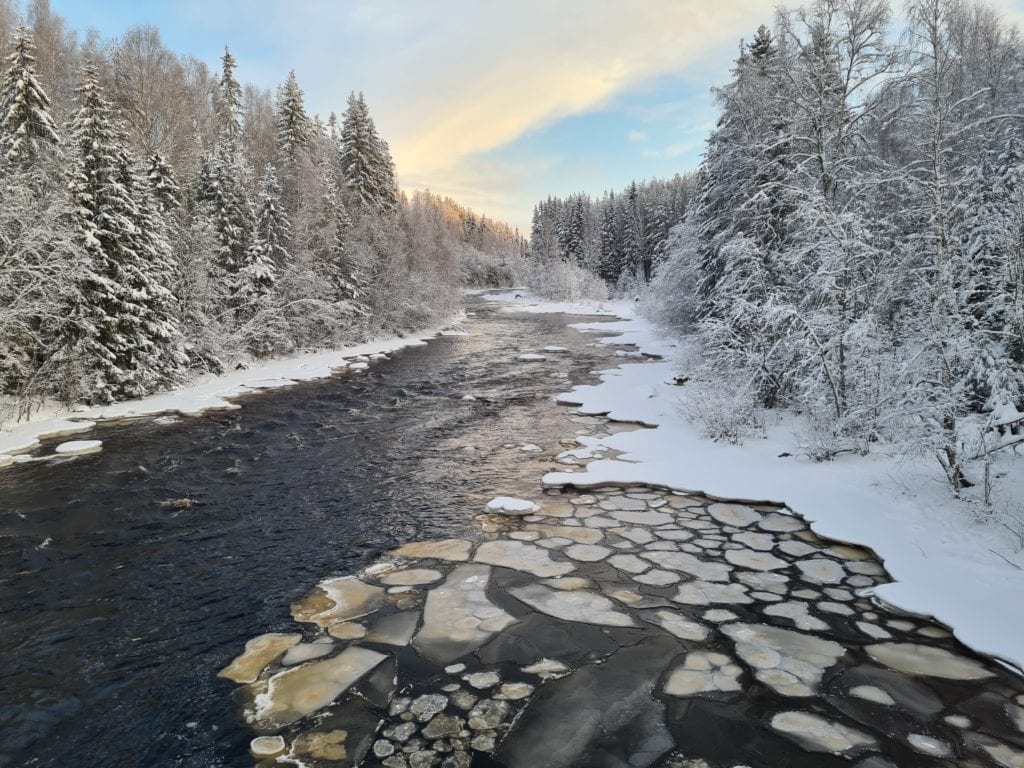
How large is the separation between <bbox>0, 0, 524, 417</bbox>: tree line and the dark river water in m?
3.04

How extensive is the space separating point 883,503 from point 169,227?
1869 cm

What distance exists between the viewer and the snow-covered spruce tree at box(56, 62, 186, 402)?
11961 mm


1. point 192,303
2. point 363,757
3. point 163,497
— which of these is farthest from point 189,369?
point 363,757

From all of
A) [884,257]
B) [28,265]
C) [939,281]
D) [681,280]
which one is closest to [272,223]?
[28,265]

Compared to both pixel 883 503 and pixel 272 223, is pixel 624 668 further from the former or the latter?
pixel 272 223

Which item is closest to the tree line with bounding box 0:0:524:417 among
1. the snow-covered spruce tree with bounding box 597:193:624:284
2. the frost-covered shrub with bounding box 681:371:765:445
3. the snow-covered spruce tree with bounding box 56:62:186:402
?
the snow-covered spruce tree with bounding box 56:62:186:402

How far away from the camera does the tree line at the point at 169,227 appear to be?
11.5m

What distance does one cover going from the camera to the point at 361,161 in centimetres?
3244

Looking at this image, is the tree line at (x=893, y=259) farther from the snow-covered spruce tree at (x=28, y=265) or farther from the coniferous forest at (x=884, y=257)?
the snow-covered spruce tree at (x=28, y=265)

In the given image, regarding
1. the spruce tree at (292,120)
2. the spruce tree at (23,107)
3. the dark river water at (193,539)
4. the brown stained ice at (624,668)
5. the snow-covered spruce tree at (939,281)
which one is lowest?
the brown stained ice at (624,668)

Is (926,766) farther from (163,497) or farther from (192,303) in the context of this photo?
(192,303)

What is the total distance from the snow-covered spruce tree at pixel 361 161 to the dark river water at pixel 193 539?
22464mm

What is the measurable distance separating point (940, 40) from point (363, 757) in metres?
8.15

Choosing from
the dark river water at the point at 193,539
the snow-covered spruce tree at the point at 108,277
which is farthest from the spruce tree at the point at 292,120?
the dark river water at the point at 193,539
